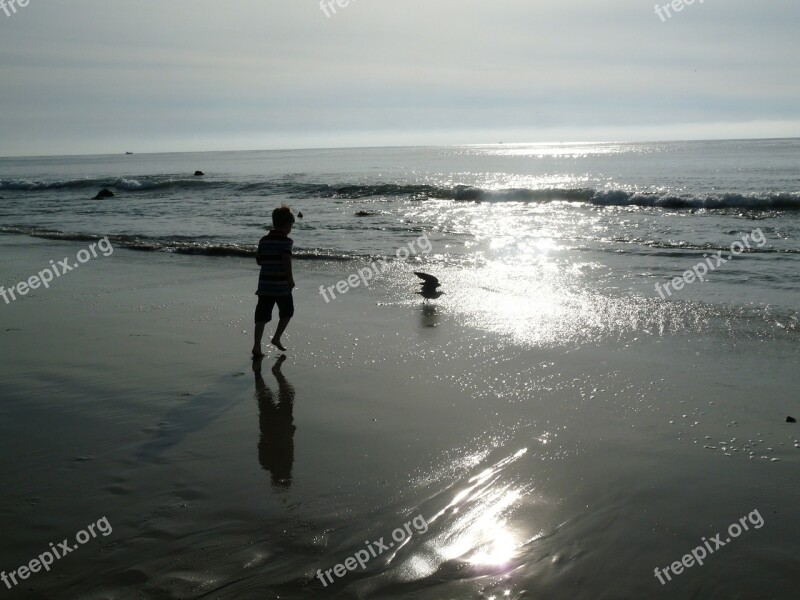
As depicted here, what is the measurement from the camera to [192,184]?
1581 inches

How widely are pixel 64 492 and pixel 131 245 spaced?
1248 cm

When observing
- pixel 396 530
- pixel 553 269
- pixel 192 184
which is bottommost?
pixel 396 530

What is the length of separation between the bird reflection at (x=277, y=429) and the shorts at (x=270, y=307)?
2.20 feet

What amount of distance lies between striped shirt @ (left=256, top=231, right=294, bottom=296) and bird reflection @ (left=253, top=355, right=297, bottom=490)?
38.8 inches

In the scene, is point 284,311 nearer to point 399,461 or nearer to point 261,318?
point 261,318

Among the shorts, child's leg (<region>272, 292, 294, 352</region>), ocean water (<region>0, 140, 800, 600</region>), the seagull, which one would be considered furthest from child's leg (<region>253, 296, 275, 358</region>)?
the seagull

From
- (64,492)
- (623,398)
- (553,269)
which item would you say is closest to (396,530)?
(64,492)

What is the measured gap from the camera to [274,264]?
7051 millimetres

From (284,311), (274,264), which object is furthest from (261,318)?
(274,264)

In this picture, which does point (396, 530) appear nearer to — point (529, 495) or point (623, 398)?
point (529, 495)

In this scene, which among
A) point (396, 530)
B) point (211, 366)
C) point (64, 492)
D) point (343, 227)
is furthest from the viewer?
point (343, 227)

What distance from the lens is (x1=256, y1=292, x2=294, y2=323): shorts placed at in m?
6.91

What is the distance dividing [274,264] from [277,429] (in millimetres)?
2533

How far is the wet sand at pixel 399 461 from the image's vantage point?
324 cm
